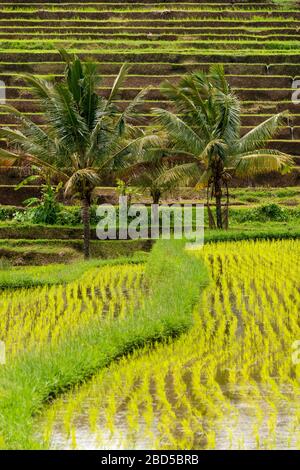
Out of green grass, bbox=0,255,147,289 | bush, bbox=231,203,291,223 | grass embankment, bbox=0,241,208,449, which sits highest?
bush, bbox=231,203,291,223

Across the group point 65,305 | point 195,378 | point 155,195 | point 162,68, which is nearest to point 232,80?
point 162,68

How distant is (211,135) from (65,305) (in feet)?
23.2

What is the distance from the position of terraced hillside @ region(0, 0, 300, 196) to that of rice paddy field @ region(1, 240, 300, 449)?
1084 cm

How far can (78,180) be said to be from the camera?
649 inches

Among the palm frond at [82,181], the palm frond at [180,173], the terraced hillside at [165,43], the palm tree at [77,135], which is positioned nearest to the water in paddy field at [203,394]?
the palm frond at [82,181]

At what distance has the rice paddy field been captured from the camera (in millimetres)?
5949

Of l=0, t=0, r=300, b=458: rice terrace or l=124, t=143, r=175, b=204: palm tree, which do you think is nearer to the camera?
l=0, t=0, r=300, b=458: rice terrace

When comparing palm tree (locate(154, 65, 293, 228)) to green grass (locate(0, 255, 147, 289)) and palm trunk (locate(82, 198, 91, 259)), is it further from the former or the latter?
green grass (locate(0, 255, 147, 289))

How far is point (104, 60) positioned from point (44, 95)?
11066 millimetres

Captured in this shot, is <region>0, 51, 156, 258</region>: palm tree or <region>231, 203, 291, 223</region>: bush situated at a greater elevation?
<region>0, 51, 156, 258</region>: palm tree

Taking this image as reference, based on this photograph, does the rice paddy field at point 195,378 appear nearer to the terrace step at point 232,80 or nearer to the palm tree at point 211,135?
the palm tree at point 211,135

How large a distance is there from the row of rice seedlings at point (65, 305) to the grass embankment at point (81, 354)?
413 mm

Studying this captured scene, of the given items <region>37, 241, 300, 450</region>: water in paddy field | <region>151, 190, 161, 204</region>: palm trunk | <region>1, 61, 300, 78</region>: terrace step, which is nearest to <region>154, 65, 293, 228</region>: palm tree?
<region>151, 190, 161, 204</region>: palm trunk

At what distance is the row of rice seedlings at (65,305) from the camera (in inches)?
380
